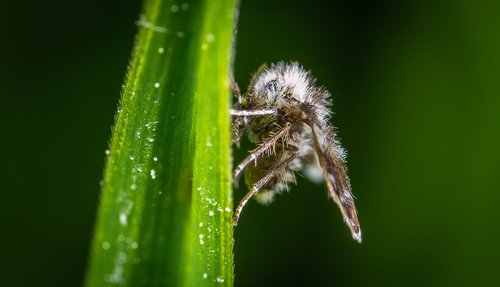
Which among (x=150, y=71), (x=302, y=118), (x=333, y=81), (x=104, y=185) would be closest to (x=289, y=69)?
(x=302, y=118)

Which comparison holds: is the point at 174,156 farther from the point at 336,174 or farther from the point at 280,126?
→ the point at 280,126

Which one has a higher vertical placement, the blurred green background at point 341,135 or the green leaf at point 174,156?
the blurred green background at point 341,135

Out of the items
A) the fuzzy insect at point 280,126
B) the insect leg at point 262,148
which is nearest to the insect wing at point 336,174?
the fuzzy insect at point 280,126

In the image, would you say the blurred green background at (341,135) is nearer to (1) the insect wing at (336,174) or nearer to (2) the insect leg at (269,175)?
(2) the insect leg at (269,175)

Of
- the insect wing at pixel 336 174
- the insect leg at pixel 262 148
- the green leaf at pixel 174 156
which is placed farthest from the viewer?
the insect leg at pixel 262 148

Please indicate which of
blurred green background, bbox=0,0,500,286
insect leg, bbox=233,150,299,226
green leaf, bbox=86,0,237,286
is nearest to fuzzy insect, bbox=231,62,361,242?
insect leg, bbox=233,150,299,226

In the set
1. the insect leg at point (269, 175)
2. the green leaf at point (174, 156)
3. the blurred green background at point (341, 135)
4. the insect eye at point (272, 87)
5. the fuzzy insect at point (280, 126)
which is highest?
the blurred green background at point (341, 135)
